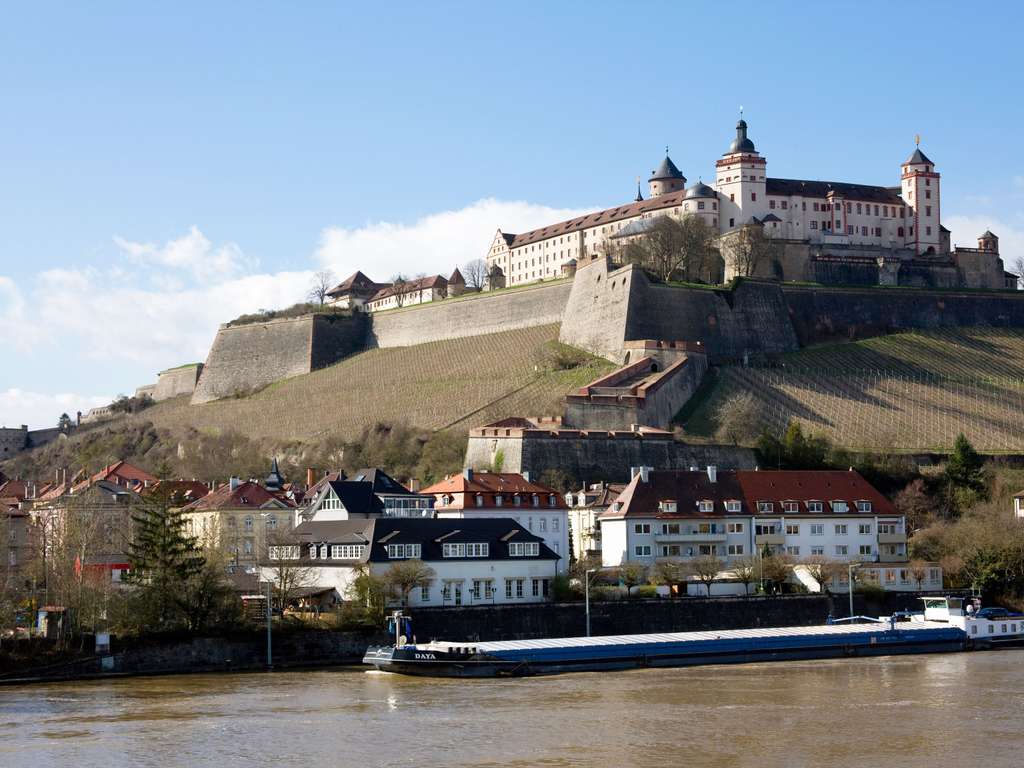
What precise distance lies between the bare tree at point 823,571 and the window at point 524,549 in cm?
1106

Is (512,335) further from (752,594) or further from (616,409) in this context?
(752,594)

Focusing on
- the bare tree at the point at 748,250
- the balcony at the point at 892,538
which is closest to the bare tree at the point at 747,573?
the balcony at the point at 892,538

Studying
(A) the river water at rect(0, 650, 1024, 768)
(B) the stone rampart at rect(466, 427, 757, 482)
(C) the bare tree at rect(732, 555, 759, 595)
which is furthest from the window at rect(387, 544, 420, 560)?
(B) the stone rampart at rect(466, 427, 757, 482)

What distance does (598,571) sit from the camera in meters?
57.6

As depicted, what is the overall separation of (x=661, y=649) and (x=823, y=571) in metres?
12.9

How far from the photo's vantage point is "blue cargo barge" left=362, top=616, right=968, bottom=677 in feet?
148

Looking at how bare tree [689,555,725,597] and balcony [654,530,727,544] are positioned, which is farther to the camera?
balcony [654,530,727,544]

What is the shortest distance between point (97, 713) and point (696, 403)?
5099 cm

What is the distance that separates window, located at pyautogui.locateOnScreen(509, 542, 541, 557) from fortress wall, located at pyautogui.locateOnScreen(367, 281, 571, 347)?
4708 centimetres

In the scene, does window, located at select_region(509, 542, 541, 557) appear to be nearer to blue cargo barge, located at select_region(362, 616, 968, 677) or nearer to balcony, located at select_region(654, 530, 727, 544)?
blue cargo barge, located at select_region(362, 616, 968, 677)

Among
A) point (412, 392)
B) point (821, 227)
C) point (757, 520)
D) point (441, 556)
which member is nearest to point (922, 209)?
point (821, 227)

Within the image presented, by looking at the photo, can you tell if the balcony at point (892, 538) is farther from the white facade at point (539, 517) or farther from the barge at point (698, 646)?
the white facade at point (539, 517)

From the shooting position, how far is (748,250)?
325 feet

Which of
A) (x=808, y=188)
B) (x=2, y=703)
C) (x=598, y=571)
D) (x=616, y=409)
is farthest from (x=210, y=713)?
(x=808, y=188)
